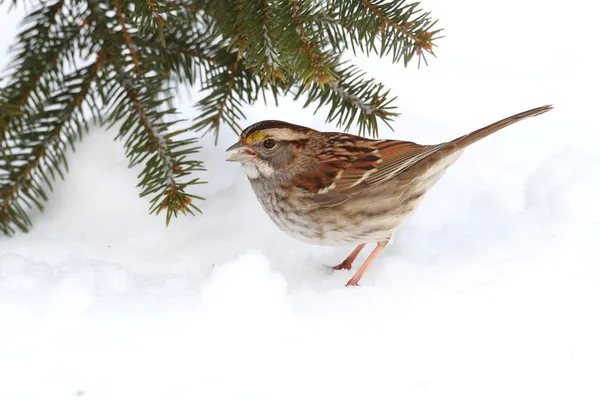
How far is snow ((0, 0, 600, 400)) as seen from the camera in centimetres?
250

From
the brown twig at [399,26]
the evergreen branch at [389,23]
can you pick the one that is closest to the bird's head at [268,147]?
the evergreen branch at [389,23]

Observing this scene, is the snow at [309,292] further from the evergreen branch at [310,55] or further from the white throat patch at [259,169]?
the evergreen branch at [310,55]

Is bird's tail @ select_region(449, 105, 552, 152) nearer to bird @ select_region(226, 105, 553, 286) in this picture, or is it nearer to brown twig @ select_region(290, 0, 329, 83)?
bird @ select_region(226, 105, 553, 286)

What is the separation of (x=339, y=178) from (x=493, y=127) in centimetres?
75

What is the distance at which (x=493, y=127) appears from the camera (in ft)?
10.8

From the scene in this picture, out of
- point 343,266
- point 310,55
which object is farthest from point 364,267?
point 310,55

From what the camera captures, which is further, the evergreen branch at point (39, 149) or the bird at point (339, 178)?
the evergreen branch at point (39, 149)

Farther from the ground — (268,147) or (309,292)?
(268,147)

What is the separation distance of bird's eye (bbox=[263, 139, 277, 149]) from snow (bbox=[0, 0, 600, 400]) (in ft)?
1.54

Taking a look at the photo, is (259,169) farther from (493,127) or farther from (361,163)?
(493,127)

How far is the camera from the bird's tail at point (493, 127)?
323cm

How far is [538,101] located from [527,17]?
1455mm

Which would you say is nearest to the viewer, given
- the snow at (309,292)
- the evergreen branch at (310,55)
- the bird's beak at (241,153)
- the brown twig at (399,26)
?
the snow at (309,292)

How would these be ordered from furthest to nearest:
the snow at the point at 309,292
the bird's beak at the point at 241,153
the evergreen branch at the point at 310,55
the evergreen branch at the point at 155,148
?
the bird's beak at the point at 241,153, the evergreen branch at the point at 155,148, the evergreen branch at the point at 310,55, the snow at the point at 309,292
